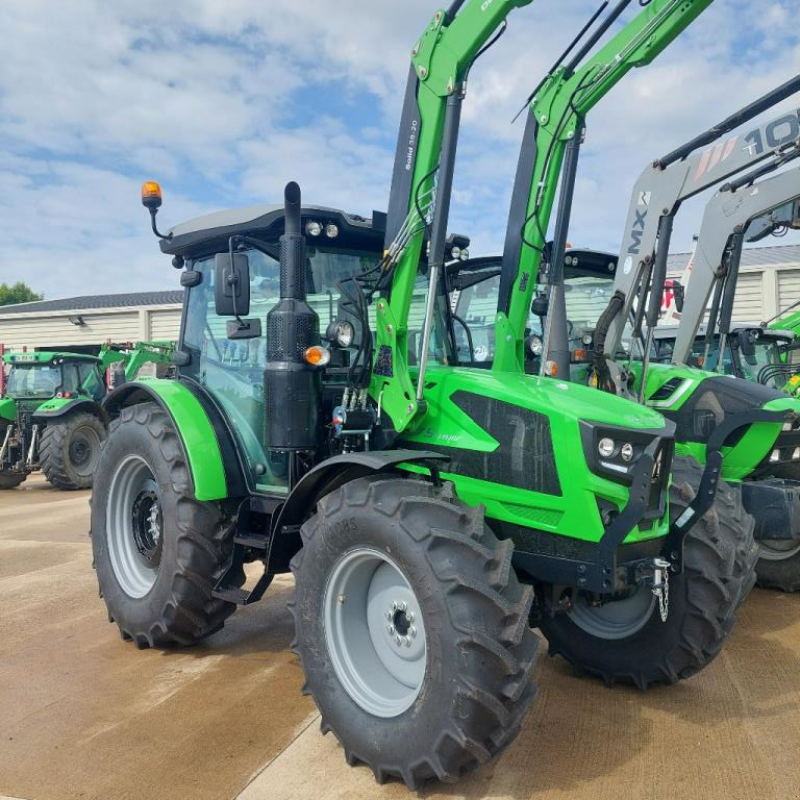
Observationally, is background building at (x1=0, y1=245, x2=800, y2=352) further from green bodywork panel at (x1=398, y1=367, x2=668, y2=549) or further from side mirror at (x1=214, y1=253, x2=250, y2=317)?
side mirror at (x1=214, y1=253, x2=250, y2=317)

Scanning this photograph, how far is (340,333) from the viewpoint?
3902 mm

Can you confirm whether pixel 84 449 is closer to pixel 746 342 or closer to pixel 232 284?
pixel 746 342

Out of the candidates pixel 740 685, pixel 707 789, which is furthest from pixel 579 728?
pixel 740 685

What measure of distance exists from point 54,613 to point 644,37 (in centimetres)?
548

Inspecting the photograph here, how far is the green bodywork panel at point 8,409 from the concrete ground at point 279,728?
30.9ft

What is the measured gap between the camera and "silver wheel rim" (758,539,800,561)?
599 centimetres

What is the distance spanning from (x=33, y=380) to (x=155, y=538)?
36.1ft

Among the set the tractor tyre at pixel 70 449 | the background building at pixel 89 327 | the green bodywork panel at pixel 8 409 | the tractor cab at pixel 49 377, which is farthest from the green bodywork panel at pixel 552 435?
the background building at pixel 89 327

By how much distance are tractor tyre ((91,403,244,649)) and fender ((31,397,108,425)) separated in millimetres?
8547

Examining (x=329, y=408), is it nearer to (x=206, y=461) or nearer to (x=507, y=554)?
(x=206, y=461)

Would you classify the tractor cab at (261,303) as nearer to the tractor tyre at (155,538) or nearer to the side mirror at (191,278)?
the side mirror at (191,278)

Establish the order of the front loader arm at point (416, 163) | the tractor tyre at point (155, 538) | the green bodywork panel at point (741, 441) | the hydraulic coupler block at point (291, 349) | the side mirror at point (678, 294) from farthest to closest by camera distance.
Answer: the side mirror at point (678, 294) → the green bodywork panel at point (741, 441) → the tractor tyre at point (155, 538) → the hydraulic coupler block at point (291, 349) → the front loader arm at point (416, 163)

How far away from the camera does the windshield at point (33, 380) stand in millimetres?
14438

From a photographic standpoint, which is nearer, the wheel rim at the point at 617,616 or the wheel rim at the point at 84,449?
the wheel rim at the point at 617,616
